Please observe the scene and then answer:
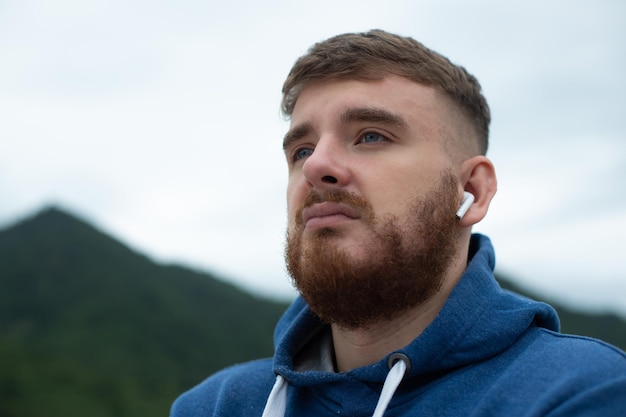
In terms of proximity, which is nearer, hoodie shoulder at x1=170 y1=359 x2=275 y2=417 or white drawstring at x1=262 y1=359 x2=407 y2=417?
white drawstring at x1=262 y1=359 x2=407 y2=417

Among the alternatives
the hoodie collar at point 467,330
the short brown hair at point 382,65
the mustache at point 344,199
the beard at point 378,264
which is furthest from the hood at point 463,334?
the short brown hair at point 382,65

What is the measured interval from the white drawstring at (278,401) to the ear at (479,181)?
127 centimetres

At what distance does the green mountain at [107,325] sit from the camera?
37.5 metres

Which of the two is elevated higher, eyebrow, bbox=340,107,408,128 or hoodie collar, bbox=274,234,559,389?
eyebrow, bbox=340,107,408,128

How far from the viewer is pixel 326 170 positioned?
2809mm

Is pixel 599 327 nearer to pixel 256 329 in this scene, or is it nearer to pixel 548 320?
pixel 256 329

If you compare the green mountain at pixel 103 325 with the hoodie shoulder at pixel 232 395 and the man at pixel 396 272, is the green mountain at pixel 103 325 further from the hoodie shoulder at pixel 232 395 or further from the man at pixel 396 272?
the man at pixel 396 272

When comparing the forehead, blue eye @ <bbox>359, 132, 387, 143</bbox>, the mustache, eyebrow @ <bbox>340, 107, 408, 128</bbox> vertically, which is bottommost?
the mustache

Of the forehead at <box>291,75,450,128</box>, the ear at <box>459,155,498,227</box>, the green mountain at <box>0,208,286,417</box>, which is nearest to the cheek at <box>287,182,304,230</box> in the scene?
the forehead at <box>291,75,450,128</box>

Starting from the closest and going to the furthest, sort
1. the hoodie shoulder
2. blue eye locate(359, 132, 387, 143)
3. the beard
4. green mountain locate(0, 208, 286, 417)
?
1. the beard
2. blue eye locate(359, 132, 387, 143)
3. the hoodie shoulder
4. green mountain locate(0, 208, 286, 417)

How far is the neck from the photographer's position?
2865mm

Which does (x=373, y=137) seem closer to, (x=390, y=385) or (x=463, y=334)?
(x=463, y=334)

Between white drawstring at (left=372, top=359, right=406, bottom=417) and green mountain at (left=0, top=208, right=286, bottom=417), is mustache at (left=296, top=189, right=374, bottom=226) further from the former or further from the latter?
green mountain at (left=0, top=208, right=286, bottom=417)

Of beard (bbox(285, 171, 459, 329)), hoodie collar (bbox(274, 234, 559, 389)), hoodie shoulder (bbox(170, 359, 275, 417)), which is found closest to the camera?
hoodie collar (bbox(274, 234, 559, 389))
